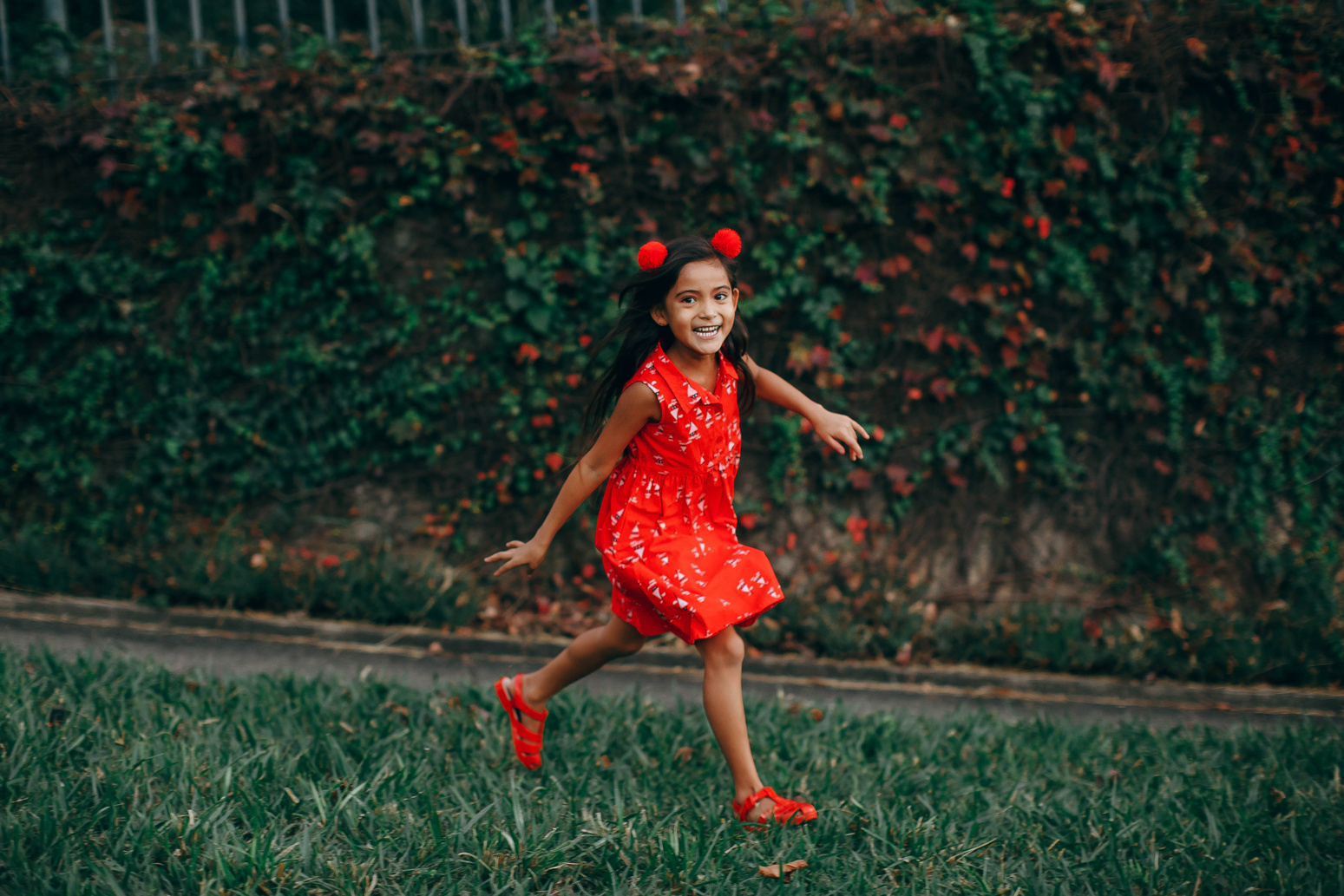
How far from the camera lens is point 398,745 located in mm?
2996

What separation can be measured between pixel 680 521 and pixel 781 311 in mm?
2185

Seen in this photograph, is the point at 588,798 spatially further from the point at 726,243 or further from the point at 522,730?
the point at 726,243

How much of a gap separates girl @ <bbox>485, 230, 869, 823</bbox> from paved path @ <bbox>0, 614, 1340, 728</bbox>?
125cm

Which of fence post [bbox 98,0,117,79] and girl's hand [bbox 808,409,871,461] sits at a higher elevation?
fence post [bbox 98,0,117,79]

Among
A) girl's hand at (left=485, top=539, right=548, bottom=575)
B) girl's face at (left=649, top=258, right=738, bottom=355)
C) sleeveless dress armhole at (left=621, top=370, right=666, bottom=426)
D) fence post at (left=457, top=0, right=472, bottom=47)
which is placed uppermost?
fence post at (left=457, top=0, right=472, bottom=47)

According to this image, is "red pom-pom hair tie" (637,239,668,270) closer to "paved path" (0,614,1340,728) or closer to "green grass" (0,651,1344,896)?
"green grass" (0,651,1344,896)

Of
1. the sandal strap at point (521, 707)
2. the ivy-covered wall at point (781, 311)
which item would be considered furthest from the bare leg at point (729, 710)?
the ivy-covered wall at point (781, 311)

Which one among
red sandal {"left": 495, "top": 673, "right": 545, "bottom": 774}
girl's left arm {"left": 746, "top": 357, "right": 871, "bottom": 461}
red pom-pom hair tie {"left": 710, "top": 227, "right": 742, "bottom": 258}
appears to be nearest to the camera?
red pom-pom hair tie {"left": 710, "top": 227, "right": 742, "bottom": 258}

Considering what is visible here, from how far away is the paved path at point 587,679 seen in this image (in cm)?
395

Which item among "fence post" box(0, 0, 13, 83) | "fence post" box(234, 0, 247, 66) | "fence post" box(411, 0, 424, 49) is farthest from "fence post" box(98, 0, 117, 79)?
"fence post" box(411, 0, 424, 49)

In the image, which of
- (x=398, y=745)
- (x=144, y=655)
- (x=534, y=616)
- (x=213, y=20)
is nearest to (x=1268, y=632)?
(x=534, y=616)

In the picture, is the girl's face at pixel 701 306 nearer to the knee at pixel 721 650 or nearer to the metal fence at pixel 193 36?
the knee at pixel 721 650

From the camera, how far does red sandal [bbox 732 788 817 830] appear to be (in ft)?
8.46

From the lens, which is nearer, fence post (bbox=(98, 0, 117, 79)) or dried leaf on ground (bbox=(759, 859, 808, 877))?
dried leaf on ground (bbox=(759, 859, 808, 877))
